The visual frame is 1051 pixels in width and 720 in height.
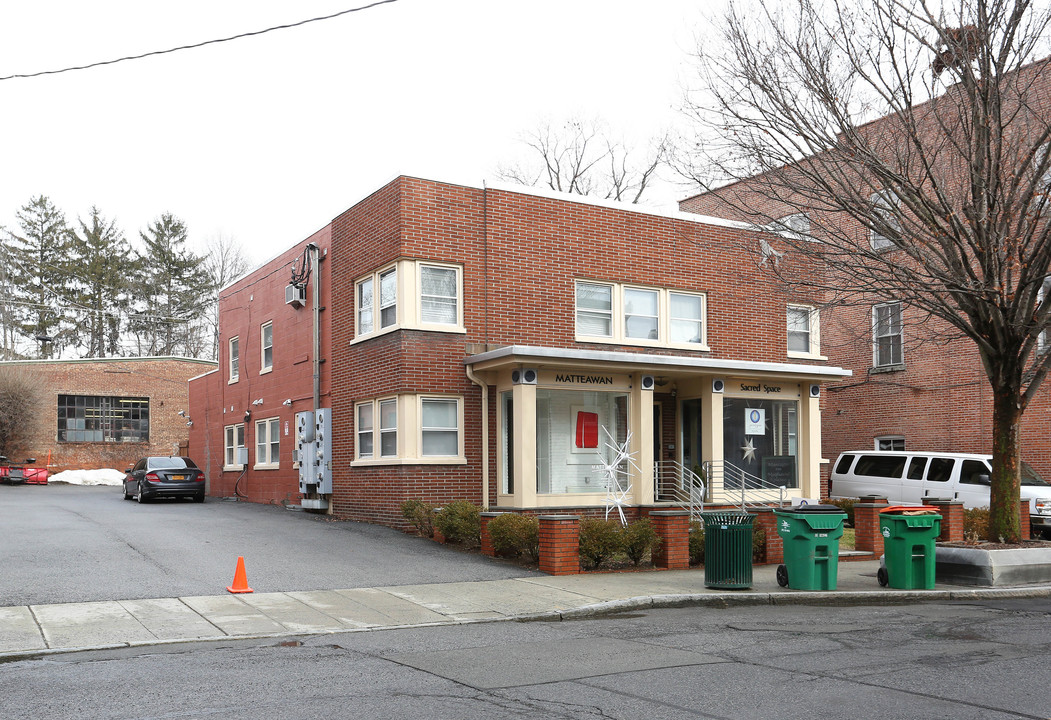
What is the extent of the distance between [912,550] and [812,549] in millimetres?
1542

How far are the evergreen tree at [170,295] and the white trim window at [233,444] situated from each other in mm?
29517

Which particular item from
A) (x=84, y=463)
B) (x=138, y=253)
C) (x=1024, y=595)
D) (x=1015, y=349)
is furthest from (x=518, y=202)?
(x=138, y=253)

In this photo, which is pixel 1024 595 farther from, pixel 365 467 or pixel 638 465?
pixel 365 467

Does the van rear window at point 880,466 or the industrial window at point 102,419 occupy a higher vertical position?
the industrial window at point 102,419

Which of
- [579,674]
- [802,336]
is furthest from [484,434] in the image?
[579,674]

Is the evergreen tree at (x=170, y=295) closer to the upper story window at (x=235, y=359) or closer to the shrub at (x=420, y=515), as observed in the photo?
the upper story window at (x=235, y=359)

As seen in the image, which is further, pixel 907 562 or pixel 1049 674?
pixel 907 562

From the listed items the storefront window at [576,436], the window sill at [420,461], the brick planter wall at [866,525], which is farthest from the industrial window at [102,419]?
the brick planter wall at [866,525]

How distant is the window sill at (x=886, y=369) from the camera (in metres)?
26.1

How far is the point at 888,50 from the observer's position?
13.5 metres

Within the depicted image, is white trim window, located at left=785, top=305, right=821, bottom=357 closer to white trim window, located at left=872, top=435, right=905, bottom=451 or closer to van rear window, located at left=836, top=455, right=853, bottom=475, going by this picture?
van rear window, located at left=836, top=455, right=853, bottom=475

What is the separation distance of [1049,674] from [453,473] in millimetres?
12600

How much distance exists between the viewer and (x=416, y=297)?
1891 cm

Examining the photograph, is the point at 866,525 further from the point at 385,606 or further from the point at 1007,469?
the point at 385,606
